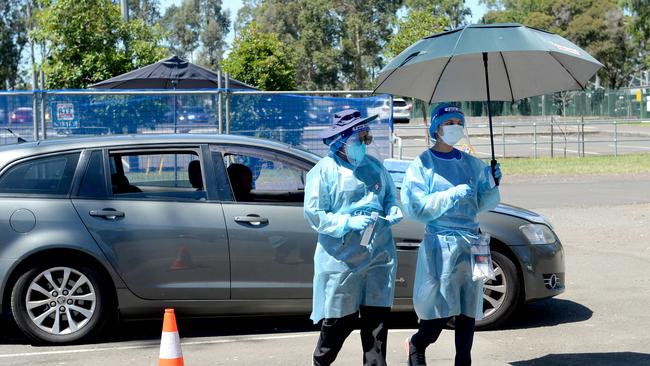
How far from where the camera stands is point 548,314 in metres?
8.08

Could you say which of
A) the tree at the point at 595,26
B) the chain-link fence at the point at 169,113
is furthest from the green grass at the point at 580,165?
the tree at the point at 595,26

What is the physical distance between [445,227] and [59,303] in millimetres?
3105

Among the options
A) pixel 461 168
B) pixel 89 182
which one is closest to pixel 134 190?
pixel 89 182

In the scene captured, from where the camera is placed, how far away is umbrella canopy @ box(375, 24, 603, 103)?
19.1ft

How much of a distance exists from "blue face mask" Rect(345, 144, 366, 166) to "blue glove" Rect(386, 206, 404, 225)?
334 millimetres

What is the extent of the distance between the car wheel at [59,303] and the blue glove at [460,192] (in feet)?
9.77

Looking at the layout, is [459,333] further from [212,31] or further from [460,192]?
[212,31]

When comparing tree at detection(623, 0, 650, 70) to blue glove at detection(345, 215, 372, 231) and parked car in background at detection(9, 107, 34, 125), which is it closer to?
parked car in background at detection(9, 107, 34, 125)

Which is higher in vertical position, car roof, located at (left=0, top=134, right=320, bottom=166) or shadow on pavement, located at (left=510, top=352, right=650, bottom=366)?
car roof, located at (left=0, top=134, right=320, bottom=166)

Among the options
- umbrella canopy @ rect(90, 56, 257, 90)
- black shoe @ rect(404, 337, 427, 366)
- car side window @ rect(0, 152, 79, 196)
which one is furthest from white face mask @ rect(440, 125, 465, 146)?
umbrella canopy @ rect(90, 56, 257, 90)

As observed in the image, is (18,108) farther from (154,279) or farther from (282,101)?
(154,279)

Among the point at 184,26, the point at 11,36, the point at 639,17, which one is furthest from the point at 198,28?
the point at 639,17

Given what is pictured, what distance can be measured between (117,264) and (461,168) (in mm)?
2828

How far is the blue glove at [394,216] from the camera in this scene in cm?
529
